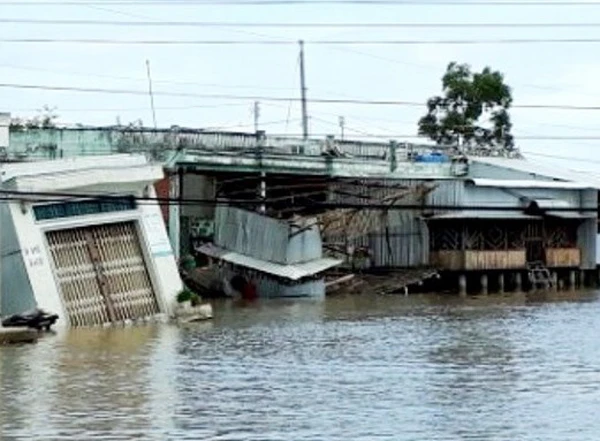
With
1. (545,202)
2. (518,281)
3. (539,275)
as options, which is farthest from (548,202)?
(518,281)

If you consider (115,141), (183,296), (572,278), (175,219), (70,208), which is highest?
(115,141)

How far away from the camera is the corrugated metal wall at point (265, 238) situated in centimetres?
4434

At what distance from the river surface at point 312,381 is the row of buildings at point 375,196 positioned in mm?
10670

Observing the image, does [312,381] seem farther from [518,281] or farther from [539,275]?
[539,275]

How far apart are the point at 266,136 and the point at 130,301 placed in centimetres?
1577

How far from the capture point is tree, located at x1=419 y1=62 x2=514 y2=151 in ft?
207

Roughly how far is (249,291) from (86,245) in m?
13.6

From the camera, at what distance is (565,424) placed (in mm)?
15266

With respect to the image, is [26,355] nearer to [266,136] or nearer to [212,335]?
[212,335]

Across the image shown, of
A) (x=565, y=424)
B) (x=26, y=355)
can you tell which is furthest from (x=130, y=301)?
(x=565, y=424)

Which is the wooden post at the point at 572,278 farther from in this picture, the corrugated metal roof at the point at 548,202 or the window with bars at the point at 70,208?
the window with bars at the point at 70,208

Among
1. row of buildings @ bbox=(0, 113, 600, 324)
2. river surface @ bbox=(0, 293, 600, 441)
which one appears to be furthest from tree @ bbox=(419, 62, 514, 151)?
river surface @ bbox=(0, 293, 600, 441)

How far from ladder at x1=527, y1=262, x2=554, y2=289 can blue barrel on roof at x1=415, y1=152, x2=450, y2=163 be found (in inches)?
214

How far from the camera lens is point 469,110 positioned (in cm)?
6419
